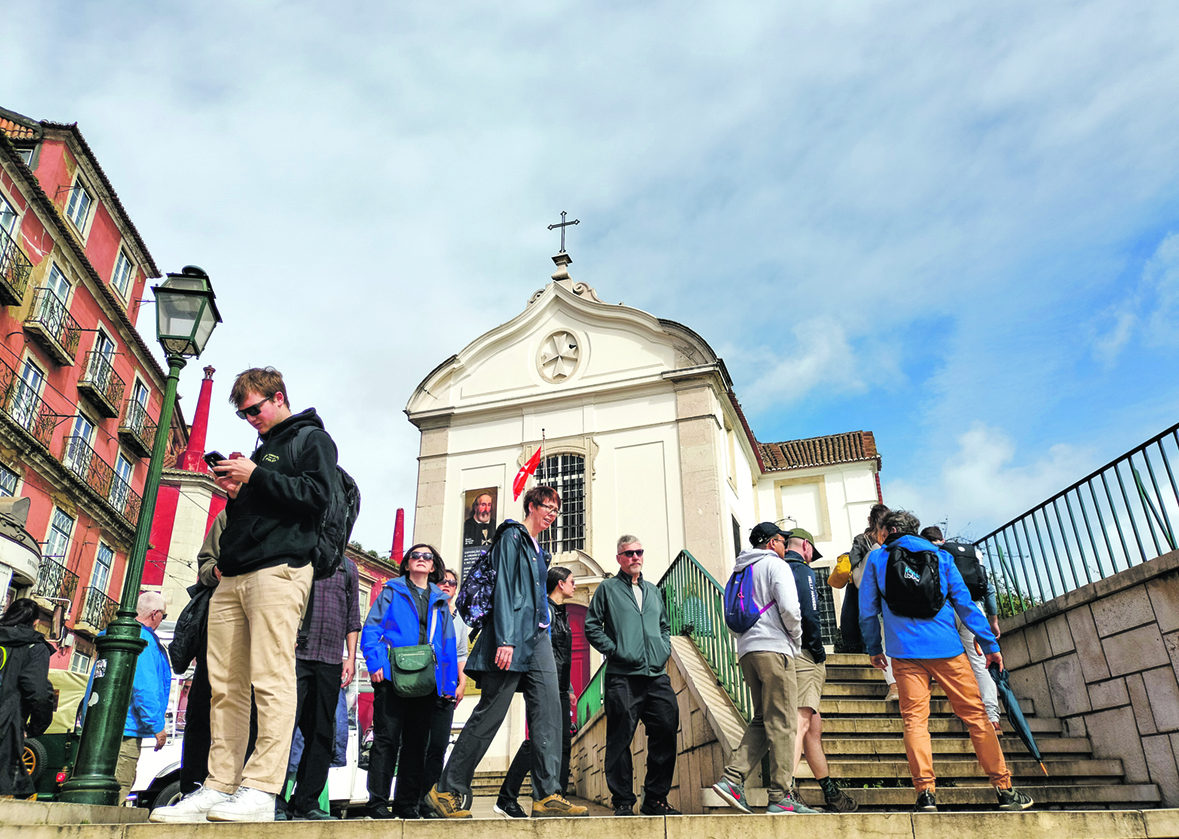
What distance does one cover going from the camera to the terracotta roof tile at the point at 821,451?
73.0ft

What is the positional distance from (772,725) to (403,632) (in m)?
2.27

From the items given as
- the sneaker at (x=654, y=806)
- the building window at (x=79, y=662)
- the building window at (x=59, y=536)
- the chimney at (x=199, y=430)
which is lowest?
the sneaker at (x=654, y=806)

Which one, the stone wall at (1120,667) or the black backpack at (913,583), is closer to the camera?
the black backpack at (913,583)

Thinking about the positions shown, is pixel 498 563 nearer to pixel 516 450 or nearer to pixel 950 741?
pixel 950 741

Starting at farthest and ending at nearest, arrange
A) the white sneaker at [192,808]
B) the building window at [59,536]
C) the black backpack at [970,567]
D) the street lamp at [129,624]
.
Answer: the building window at [59,536] → the black backpack at [970,567] → the street lamp at [129,624] → the white sneaker at [192,808]

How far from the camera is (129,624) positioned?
4.80 meters

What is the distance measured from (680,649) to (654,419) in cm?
1040

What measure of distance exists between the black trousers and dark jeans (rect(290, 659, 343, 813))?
5.41 ft

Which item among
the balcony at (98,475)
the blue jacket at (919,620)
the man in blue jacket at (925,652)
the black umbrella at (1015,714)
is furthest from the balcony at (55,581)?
the black umbrella at (1015,714)

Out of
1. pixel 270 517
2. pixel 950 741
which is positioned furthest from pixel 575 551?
pixel 270 517

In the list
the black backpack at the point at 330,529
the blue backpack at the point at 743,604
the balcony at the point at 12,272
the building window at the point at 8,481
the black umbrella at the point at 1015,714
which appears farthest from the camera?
the balcony at the point at 12,272

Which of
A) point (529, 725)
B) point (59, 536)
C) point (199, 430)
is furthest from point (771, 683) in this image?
point (199, 430)

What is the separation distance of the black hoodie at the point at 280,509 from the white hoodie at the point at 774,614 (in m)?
2.91

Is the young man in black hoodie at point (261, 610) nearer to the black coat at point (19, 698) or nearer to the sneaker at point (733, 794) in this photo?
the sneaker at point (733, 794)
